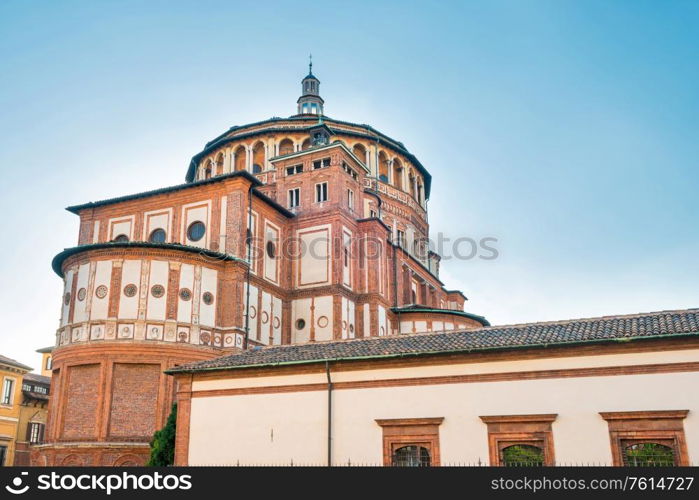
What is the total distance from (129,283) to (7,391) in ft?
75.6

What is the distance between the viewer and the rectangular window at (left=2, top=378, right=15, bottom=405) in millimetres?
46594

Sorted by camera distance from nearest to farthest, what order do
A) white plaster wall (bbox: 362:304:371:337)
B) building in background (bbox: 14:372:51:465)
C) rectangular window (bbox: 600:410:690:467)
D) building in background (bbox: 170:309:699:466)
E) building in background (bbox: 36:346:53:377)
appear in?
rectangular window (bbox: 600:410:690:467) < building in background (bbox: 170:309:699:466) < white plaster wall (bbox: 362:304:371:337) < building in background (bbox: 14:372:51:465) < building in background (bbox: 36:346:53:377)

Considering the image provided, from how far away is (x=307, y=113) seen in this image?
186 feet

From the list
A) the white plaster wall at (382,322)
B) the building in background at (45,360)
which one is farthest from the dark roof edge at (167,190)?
the building in background at (45,360)

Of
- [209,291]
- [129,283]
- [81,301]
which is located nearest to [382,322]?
[209,291]

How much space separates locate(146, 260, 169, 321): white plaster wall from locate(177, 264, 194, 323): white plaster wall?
0.65m

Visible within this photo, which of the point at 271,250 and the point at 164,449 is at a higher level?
the point at 271,250

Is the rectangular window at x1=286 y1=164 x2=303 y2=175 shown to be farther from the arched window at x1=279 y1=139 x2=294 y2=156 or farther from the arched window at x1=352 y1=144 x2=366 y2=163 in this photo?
the arched window at x1=352 y1=144 x2=366 y2=163

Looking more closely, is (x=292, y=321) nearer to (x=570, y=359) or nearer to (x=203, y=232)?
(x=203, y=232)

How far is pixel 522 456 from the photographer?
60.0ft

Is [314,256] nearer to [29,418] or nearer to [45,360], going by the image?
[29,418]

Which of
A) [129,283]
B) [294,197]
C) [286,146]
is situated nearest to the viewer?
[129,283]

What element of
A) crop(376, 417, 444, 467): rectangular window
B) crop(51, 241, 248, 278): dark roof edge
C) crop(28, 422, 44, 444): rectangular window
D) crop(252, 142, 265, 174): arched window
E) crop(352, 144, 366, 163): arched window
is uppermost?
crop(352, 144, 366, 163): arched window

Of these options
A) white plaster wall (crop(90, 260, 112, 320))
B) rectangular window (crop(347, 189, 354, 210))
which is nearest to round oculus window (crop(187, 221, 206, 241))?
white plaster wall (crop(90, 260, 112, 320))
